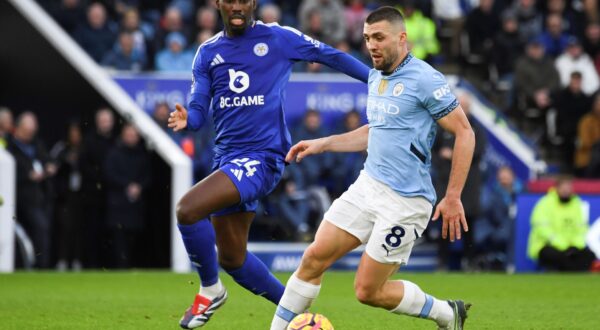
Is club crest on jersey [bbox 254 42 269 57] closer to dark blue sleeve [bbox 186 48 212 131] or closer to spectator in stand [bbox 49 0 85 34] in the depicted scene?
dark blue sleeve [bbox 186 48 212 131]

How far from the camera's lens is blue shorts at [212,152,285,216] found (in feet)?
28.5

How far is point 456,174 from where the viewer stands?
767cm

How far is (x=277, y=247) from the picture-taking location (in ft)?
58.0

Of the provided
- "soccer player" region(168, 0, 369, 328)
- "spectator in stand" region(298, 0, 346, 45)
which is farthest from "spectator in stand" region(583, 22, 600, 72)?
"soccer player" region(168, 0, 369, 328)

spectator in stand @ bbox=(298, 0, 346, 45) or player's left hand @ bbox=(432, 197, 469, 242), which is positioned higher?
spectator in stand @ bbox=(298, 0, 346, 45)

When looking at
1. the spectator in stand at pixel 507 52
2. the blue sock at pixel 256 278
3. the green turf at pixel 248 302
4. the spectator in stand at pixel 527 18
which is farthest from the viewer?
the spectator in stand at pixel 527 18

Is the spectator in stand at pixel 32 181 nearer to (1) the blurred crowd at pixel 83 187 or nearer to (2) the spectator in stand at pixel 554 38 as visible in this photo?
(1) the blurred crowd at pixel 83 187

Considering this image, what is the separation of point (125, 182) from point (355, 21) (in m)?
5.22

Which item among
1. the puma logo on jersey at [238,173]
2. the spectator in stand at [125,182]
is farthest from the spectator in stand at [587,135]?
the puma logo on jersey at [238,173]

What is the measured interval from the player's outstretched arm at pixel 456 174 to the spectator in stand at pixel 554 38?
13.9 meters

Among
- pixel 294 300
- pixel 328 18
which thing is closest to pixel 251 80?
pixel 294 300

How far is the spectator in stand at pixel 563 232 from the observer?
1695cm

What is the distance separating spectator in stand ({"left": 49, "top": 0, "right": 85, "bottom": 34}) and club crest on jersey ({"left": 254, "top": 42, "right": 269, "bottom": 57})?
990 centimetres

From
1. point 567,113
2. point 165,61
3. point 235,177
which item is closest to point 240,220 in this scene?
point 235,177
